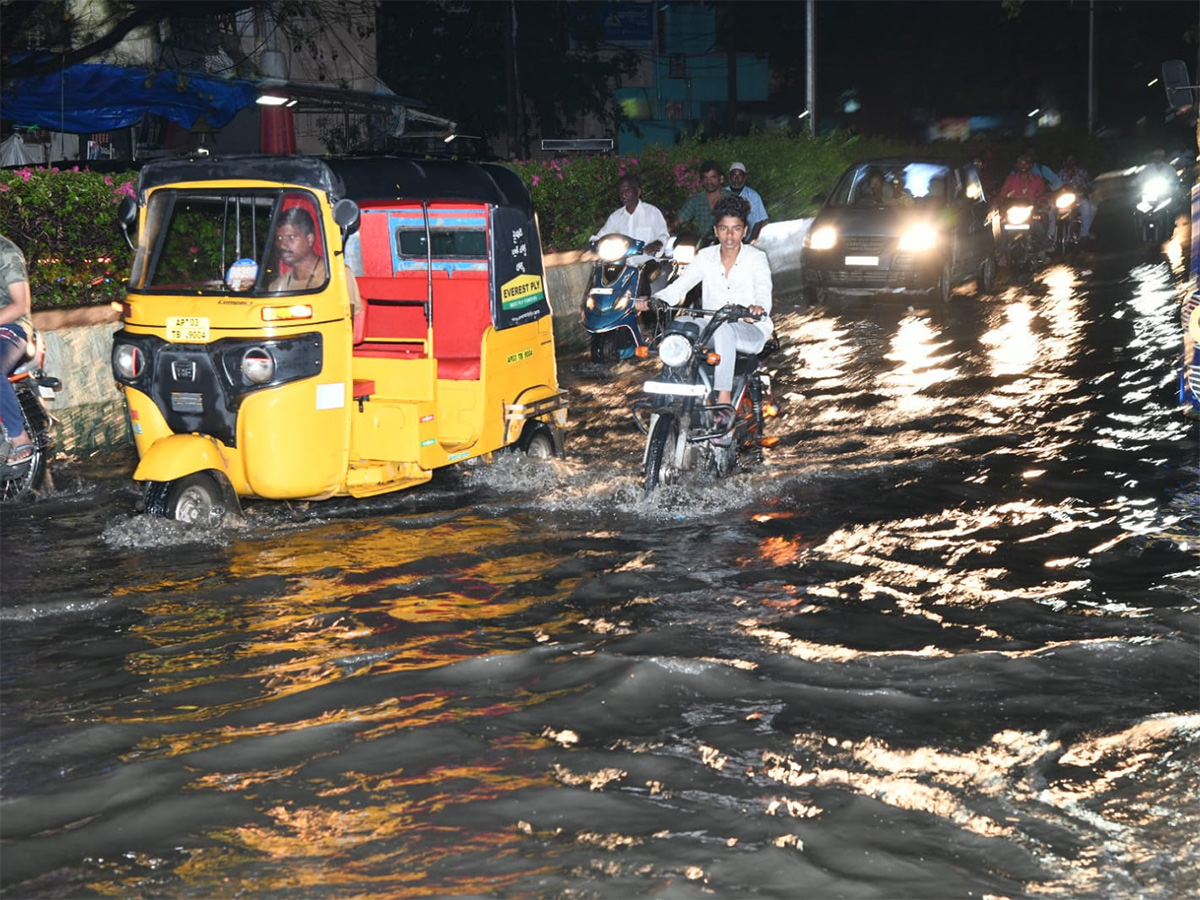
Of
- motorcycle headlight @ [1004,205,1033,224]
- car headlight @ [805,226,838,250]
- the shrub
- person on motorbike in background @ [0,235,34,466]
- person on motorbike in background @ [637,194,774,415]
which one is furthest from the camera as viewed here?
motorcycle headlight @ [1004,205,1033,224]

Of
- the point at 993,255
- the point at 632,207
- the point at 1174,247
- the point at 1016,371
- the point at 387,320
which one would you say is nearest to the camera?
the point at 387,320

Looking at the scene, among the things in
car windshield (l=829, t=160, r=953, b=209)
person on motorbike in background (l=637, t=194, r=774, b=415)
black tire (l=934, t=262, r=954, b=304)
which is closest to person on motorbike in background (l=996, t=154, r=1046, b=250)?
car windshield (l=829, t=160, r=953, b=209)

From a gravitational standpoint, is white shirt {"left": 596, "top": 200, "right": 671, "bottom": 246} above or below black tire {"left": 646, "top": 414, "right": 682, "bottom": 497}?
above

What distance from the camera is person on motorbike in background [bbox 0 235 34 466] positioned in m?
10.1

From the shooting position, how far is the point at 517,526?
9.48 metres

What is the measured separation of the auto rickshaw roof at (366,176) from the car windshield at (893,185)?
10.9 meters

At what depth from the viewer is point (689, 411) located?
10055 millimetres

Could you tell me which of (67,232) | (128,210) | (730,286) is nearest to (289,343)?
(128,210)

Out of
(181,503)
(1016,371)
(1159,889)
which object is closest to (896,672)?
(1159,889)

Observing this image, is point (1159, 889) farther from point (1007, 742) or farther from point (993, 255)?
point (993, 255)

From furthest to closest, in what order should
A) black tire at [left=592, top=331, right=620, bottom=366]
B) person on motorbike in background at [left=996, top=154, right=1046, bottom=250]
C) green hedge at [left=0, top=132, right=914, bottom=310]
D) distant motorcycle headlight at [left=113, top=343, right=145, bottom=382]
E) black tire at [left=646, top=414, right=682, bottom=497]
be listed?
person on motorbike in background at [left=996, top=154, right=1046, bottom=250]
black tire at [left=592, top=331, right=620, bottom=366]
green hedge at [left=0, top=132, right=914, bottom=310]
black tire at [left=646, top=414, right=682, bottom=497]
distant motorcycle headlight at [left=113, top=343, right=145, bottom=382]

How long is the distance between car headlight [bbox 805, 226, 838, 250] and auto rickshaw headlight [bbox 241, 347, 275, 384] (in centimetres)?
1265

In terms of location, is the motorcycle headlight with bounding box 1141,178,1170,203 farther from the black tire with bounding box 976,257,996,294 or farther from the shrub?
the shrub

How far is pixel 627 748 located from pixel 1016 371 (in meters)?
10.2
